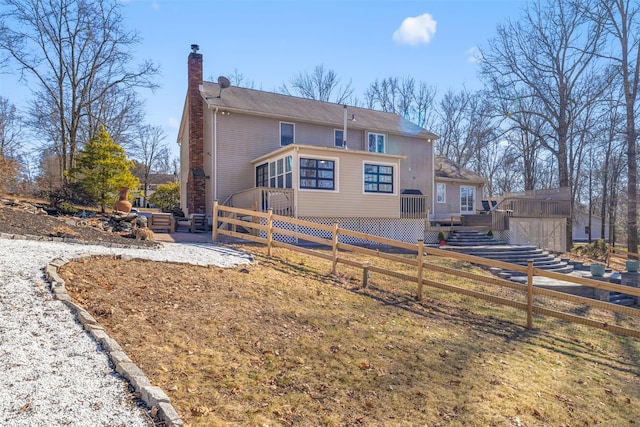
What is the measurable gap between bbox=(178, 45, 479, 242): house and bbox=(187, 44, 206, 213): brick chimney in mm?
43

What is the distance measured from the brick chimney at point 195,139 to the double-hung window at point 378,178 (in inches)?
285

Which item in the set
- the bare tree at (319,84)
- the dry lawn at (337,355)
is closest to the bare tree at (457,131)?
the bare tree at (319,84)

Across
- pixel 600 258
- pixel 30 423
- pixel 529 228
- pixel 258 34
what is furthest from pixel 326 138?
pixel 30 423

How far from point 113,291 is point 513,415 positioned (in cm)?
522

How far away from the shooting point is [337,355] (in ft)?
Answer: 15.9

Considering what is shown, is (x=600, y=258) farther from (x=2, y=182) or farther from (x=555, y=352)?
(x=2, y=182)

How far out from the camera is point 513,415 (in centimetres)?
417

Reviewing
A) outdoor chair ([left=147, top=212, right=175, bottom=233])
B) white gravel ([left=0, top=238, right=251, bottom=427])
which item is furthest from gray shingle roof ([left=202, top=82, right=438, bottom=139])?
white gravel ([left=0, top=238, right=251, bottom=427])

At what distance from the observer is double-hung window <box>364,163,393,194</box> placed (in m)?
16.0

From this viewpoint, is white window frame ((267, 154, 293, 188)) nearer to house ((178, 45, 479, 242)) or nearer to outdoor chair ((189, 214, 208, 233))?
house ((178, 45, 479, 242))

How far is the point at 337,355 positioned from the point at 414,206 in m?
13.5

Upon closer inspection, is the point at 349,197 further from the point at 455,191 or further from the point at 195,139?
the point at 455,191

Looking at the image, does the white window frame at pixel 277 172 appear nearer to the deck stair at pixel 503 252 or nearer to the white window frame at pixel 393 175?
the white window frame at pixel 393 175

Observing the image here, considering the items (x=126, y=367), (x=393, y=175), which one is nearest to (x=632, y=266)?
(x=393, y=175)
